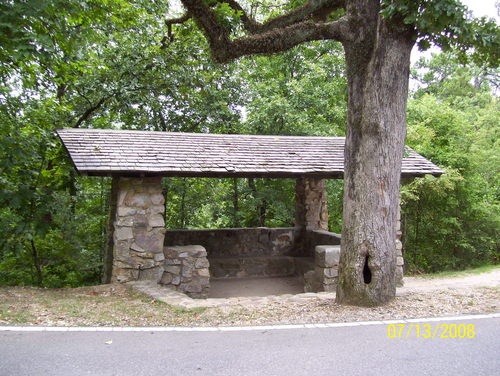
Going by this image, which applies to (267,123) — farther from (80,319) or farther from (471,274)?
(80,319)

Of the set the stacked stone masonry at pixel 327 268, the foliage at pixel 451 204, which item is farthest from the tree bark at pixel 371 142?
the foliage at pixel 451 204

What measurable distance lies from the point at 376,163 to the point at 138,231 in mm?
4457

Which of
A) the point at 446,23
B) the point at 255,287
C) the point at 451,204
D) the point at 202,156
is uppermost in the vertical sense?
the point at 446,23

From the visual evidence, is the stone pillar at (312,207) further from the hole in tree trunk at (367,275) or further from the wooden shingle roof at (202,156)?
the hole in tree trunk at (367,275)

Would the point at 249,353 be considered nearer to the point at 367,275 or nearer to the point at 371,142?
the point at 367,275

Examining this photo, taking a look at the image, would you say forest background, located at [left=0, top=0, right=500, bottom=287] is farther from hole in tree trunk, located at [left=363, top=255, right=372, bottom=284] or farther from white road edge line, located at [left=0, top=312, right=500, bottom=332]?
hole in tree trunk, located at [left=363, top=255, right=372, bottom=284]

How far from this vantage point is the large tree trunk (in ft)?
19.6

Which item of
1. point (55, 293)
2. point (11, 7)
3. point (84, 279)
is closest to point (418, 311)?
point (55, 293)

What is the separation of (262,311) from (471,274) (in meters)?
8.29

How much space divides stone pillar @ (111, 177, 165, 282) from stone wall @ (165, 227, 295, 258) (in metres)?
2.75

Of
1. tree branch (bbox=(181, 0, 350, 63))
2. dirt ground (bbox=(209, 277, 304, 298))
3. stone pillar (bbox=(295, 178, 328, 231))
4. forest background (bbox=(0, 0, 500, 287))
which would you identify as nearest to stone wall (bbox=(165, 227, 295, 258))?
stone pillar (bbox=(295, 178, 328, 231))

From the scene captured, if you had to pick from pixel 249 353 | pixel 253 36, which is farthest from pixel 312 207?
pixel 249 353

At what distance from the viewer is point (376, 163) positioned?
600 centimetres

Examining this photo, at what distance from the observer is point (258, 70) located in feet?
52.8
